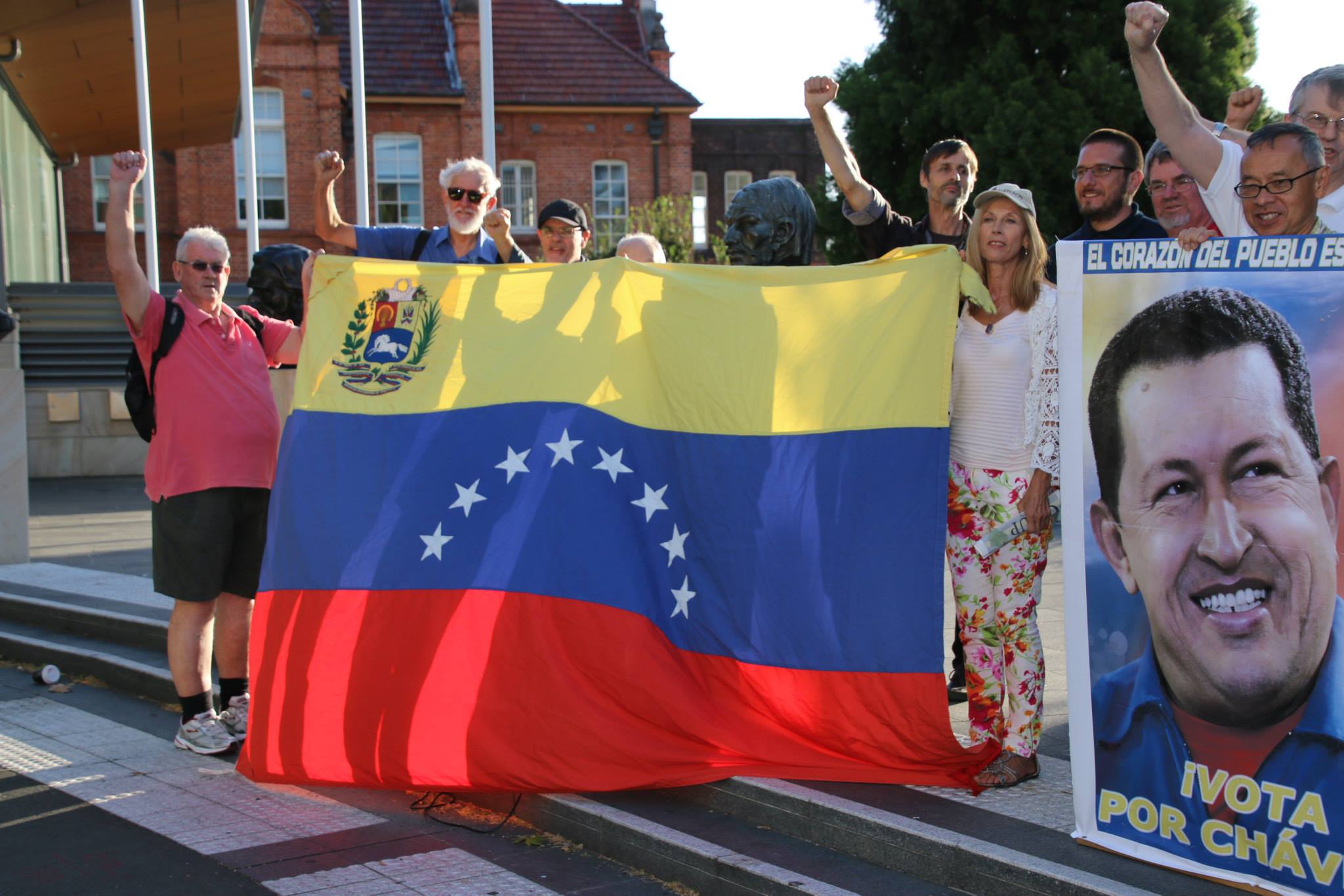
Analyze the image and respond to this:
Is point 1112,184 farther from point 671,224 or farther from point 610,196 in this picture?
point 610,196

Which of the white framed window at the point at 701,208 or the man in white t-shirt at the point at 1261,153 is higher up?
the white framed window at the point at 701,208

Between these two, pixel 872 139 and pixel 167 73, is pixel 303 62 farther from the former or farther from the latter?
pixel 872 139

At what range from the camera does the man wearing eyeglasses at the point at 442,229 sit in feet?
19.2

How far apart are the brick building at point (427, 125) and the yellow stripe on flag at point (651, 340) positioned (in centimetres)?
2898

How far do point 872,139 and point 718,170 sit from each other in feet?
65.1

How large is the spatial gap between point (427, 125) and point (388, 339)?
34067 millimetres

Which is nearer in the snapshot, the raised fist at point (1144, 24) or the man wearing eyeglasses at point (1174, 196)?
the raised fist at point (1144, 24)

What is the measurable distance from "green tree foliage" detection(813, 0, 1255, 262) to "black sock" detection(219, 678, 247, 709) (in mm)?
19464

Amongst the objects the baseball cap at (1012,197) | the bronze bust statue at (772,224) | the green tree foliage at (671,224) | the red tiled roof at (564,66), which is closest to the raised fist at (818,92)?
the bronze bust statue at (772,224)

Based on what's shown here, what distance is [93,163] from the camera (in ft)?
118

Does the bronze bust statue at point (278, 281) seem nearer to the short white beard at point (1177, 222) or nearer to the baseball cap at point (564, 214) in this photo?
the baseball cap at point (564, 214)

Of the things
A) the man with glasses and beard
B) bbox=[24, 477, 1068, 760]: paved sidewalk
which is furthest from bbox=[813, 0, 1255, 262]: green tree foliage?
the man with glasses and beard

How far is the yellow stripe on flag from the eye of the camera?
4.68 m

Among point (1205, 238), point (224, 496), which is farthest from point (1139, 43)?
point (224, 496)
